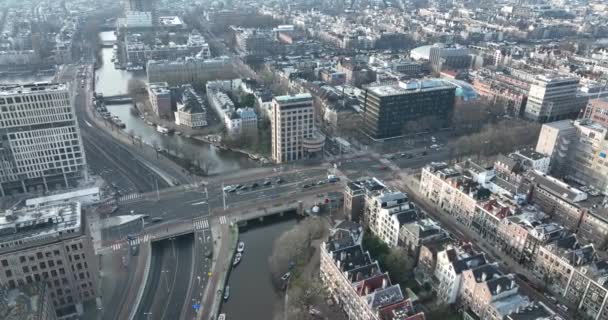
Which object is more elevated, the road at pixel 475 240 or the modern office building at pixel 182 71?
the modern office building at pixel 182 71

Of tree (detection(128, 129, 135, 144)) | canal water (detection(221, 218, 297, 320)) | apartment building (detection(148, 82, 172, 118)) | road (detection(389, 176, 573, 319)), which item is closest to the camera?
canal water (detection(221, 218, 297, 320))

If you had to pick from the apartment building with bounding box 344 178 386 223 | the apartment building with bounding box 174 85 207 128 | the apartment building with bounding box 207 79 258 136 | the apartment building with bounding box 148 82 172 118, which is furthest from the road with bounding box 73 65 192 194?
the apartment building with bounding box 344 178 386 223

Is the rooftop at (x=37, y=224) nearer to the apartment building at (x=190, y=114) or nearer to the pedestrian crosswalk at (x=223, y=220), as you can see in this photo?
the pedestrian crosswalk at (x=223, y=220)

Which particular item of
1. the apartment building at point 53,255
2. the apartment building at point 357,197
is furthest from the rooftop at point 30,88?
the apartment building at point 357,197

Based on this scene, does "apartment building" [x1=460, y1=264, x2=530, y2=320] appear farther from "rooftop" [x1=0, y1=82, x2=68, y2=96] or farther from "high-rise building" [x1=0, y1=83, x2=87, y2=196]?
"rooftop" [x1=0, y1=82, x2=68, y2=96]

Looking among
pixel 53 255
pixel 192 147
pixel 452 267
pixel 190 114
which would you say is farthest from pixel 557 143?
pixel 53 255

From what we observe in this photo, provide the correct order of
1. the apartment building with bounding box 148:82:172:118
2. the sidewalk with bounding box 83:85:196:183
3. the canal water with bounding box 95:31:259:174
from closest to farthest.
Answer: the sidewalk with bounding box 83:85:196:183, the canal water with bounding box 95:31:259:174, the apartment building with bounding box 148:82:172:118

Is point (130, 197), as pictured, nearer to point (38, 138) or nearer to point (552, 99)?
point (38, 138)

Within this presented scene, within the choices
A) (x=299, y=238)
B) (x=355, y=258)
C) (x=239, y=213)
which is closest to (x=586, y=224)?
(x=355, y=258)
